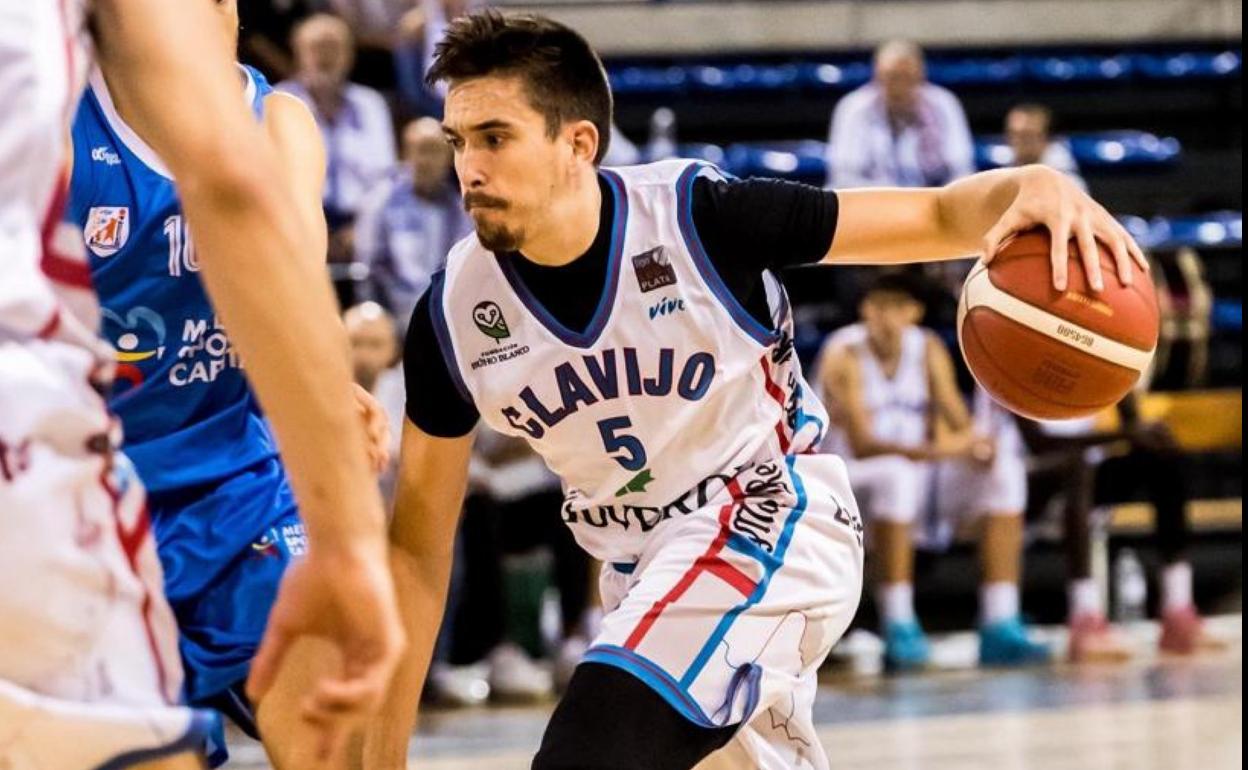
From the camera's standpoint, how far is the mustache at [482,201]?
3646mm

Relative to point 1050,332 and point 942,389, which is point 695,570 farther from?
point 942,389

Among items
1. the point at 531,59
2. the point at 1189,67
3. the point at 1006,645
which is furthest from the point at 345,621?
the point at 1189,67

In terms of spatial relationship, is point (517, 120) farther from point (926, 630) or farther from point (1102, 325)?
point (926, 630)

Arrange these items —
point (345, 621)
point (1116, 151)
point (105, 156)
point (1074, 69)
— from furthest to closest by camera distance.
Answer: point (1074, 69)
point (1116, 151)
point (105, 156)
point (345, 621)

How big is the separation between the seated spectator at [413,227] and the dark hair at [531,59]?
4.33 meters

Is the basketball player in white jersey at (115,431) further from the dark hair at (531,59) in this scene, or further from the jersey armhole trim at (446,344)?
the dark hair at (531,59)

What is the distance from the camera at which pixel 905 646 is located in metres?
8.41

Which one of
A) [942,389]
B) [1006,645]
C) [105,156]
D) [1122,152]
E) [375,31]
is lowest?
[1006,645]

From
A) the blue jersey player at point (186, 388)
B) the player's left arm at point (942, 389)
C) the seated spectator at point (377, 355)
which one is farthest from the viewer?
the player's left arm at point (942, 389)

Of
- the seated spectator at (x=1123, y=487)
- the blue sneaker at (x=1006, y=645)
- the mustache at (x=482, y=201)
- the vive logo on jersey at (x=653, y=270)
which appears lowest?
the blue sneaker at (x=1006, y=645)

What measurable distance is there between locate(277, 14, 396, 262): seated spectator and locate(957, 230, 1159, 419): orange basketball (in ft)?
17.8

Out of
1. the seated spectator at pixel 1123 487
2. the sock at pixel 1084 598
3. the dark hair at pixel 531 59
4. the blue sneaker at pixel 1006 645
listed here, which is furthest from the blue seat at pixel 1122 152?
the dark hair at pixel 531 59

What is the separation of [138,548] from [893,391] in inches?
283

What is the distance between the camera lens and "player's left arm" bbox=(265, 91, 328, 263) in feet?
9.86
